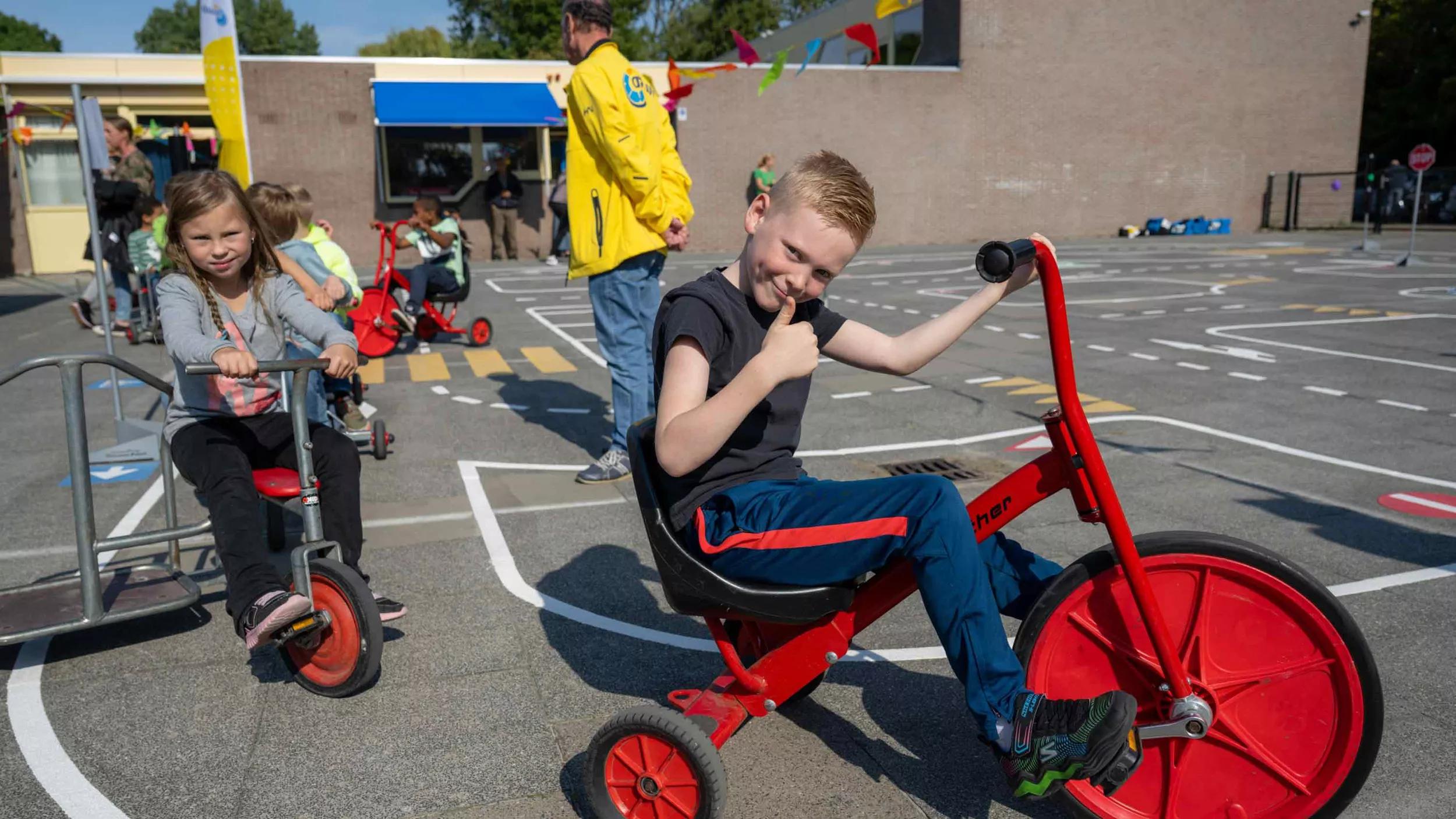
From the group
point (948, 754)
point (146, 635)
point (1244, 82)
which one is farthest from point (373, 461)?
point (1244, 82)

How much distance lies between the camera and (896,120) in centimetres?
2638

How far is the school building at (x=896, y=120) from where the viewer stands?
21.7 meters

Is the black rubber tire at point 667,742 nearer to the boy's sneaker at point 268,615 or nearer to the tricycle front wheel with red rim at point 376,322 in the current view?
the boy's sneaker at point 268,615

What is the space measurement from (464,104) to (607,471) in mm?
18887

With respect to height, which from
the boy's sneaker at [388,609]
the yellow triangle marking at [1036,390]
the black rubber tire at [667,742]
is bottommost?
the yellow triangle marking at [1036,390]

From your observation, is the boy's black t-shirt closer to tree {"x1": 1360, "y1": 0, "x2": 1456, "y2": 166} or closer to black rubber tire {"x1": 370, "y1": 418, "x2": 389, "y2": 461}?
black rubber tire {"x1": 370, "y1": 418, "x2": 389, "y2": 461}

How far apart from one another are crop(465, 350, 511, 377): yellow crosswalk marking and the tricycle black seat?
22.4 feet

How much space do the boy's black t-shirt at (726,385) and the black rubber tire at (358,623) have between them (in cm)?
121

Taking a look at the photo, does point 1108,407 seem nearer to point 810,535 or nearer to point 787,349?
point 810,535

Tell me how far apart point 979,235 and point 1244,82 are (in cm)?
922

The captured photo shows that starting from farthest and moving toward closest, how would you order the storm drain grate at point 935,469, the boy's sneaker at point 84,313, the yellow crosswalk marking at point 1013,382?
the boy's sneaker at point 84,313 → the yellow crosswalk marking at point 1013,382 → the storm drain grate at point 935,469

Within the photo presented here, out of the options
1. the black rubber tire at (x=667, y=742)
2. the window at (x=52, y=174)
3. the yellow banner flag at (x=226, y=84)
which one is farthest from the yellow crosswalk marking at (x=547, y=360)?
the window at (x=52, y=174)

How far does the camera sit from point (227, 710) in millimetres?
3219

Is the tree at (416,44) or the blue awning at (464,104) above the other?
the tree at (416,44)
